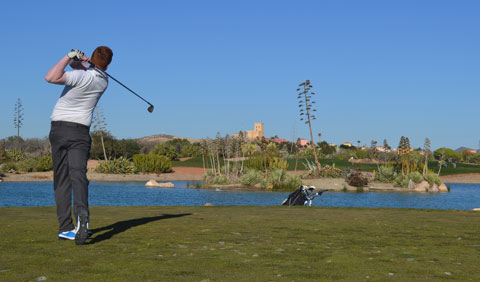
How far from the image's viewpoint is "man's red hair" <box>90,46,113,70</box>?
6.79 meters

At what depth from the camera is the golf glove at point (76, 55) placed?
250 inches

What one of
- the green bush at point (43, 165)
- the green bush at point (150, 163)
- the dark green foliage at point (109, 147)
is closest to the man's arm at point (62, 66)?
the green bush at point (43, 165)

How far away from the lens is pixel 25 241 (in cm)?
647

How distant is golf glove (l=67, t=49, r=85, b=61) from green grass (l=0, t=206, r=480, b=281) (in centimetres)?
217

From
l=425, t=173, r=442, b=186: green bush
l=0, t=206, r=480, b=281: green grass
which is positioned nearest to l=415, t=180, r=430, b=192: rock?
l=425, t=173, r=442, b=186: green bush

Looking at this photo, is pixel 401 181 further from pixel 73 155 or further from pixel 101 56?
pixel 73 155

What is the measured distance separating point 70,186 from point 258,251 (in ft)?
8.48

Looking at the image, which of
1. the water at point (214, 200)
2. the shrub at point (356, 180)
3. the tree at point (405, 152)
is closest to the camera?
the water at point (214, 200)

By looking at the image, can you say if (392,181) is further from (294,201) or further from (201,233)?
(201,233)

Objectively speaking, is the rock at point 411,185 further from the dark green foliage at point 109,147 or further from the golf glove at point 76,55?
the golf glove at point 76,55

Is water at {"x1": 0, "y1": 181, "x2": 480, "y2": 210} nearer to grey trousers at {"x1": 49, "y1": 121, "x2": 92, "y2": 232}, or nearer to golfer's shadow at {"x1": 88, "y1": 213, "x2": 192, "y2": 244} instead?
golfer's shadow at {"x1": 88, "y1": 213, "x2": 192, "y2": 244}

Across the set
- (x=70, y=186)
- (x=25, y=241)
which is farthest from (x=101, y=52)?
(x=25, y=241)

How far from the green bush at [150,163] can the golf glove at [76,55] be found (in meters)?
53.9

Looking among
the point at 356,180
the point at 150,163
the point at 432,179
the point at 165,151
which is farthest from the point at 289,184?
the point at 165,151
